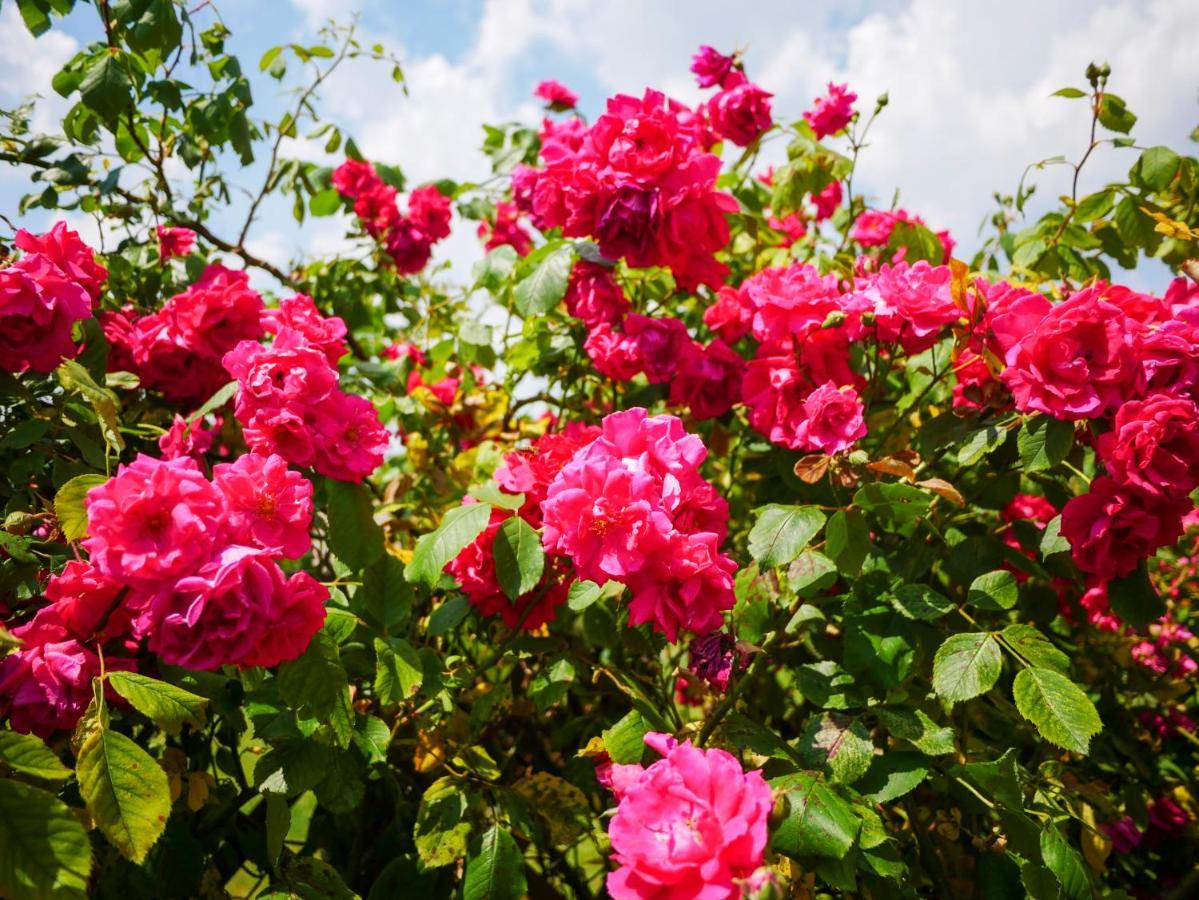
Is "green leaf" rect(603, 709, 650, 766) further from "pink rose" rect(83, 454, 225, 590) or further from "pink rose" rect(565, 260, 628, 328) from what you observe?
"pink rose" rect(565, 260, 628, 328)

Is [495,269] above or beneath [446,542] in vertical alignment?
above

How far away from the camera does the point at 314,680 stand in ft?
3.89

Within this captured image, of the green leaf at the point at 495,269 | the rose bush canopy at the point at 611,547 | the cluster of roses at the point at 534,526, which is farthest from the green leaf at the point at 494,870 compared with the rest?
the green leaf at the point at 495,269

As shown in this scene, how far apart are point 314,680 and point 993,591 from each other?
3.70 feet

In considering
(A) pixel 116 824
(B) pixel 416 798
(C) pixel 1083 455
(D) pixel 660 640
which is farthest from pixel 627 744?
(C) pixel 1083 455

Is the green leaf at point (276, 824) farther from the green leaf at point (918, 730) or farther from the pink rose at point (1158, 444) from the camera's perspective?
the pink rose at point (1158, 444)

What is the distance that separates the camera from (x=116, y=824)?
930 mm

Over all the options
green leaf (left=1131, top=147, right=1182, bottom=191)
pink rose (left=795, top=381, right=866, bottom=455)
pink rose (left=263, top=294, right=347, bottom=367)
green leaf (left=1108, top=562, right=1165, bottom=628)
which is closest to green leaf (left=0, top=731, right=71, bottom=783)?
pink rose (left=263, top=294, right=347, bottom=367)

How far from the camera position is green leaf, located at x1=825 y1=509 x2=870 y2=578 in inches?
51.3

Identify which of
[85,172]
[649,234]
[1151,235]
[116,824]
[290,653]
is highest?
[85,172]

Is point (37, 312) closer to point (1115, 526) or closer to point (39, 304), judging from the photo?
point (39, 304)

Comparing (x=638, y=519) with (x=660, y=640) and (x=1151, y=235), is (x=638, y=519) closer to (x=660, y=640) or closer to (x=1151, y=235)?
(x=660, y=640)

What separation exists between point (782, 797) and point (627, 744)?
483 millimetres

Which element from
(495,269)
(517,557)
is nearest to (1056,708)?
(517,557)
